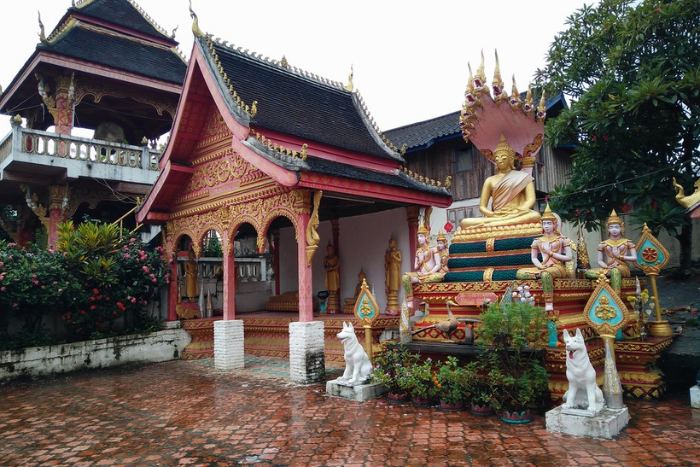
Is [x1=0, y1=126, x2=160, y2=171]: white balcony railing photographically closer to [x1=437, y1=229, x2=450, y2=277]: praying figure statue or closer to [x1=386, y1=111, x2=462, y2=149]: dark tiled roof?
[x1=386, y1=111, x2=462, y2=149]: dark tiled roof

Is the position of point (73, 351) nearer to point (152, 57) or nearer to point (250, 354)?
point (250, 354)

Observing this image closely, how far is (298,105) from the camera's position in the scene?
38.0 ft

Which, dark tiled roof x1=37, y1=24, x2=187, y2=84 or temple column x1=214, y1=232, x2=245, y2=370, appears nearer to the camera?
temple column x1=214, y1=232, x2=245, y2=370

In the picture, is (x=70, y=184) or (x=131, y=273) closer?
(x=131, y=273)

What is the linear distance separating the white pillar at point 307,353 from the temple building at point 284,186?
0.06 ft

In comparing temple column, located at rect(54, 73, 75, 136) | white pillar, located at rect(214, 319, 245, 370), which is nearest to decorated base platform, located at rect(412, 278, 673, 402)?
white pillar, located at rect(214, 319, 245, 370)

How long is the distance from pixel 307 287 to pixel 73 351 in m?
5.24

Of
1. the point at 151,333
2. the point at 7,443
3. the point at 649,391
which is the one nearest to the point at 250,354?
the point at 151,333

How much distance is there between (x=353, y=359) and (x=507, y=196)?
376 centimetres

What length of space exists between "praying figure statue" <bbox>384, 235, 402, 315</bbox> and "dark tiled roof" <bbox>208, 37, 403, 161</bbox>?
225 centimetres

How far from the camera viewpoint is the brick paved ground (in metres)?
4.71

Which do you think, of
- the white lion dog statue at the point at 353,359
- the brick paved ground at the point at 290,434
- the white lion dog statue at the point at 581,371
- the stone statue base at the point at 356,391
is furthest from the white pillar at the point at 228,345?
the white lion dog statue at the point at 581,371

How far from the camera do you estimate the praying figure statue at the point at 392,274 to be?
36.7 ft

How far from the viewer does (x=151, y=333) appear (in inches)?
452
